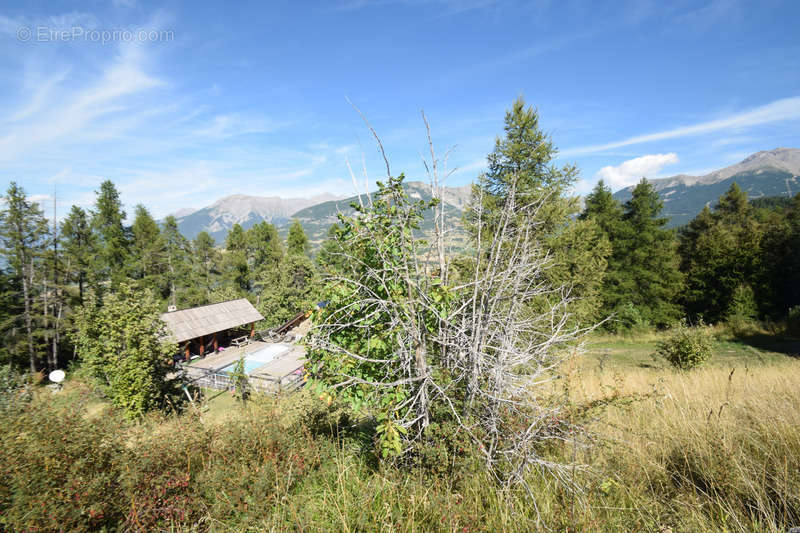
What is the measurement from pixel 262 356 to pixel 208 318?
7187mm

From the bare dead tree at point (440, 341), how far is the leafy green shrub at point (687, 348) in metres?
10.0

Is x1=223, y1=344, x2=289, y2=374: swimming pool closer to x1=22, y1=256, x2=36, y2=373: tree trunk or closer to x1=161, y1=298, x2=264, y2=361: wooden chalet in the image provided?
x1=161, y1=298, x2=264, y2=361: wooden chalet

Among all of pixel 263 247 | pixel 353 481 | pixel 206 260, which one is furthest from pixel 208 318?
pixel 353 481

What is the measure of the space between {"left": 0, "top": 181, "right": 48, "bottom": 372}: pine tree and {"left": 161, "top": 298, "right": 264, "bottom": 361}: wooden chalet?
27.4 ft

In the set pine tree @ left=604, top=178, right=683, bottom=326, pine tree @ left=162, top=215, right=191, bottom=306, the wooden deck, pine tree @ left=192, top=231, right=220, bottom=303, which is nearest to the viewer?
the wooden deck

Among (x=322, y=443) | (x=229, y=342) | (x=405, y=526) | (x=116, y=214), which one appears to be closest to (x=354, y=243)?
(x=322, y=443)

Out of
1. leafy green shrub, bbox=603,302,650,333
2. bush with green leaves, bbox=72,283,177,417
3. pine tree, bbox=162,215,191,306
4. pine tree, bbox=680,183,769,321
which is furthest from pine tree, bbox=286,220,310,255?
pine tree, bbox=680,183,769,321

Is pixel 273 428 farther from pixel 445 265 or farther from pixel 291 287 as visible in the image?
pixel 291 287

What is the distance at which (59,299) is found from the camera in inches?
870

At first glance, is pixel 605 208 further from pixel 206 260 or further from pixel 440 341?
pixel 206 260

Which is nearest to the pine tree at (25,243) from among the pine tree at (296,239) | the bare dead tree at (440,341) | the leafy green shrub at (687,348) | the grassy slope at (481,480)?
the pine tree at (296,239)

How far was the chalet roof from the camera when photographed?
73.0ft

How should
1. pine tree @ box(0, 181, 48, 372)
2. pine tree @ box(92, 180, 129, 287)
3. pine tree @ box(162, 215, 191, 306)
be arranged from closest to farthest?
1. pine tree @ box(0, 181, 48, 372)
2. pine tree @ box(92, 180, 129, 287)
3. pine tree @ box(162, 215, 191, 306)

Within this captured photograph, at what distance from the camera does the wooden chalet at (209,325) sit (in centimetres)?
→ 2244
